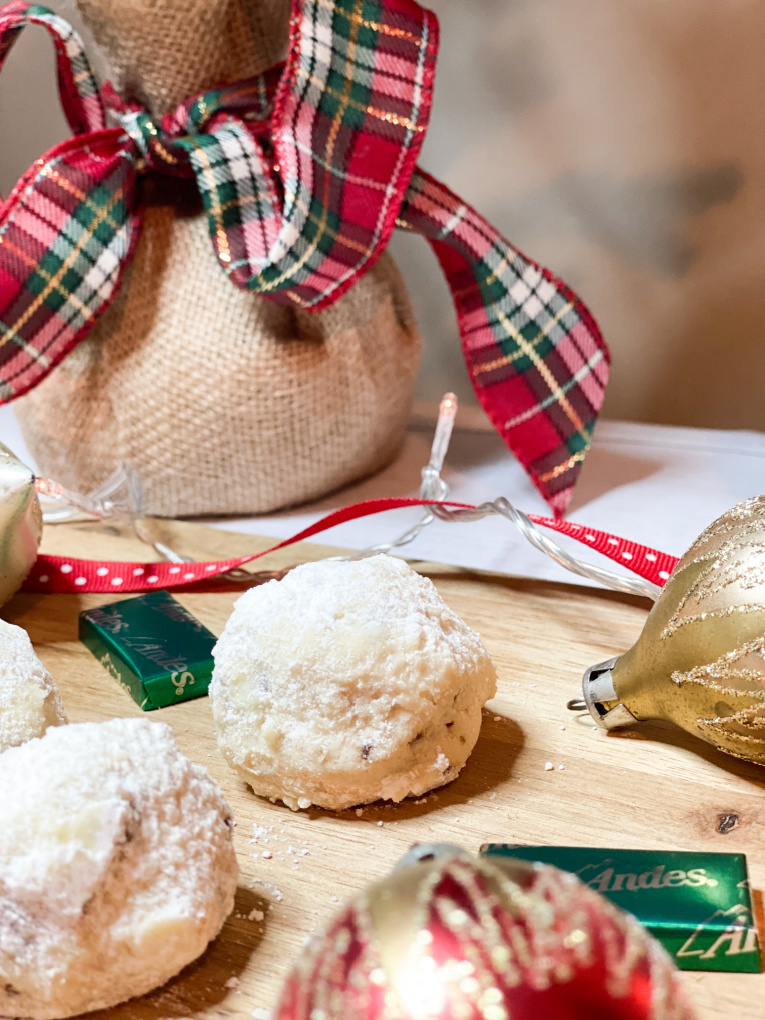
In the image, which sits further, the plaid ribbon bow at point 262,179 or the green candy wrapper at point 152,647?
the plaid ribbon bow at point 262,179

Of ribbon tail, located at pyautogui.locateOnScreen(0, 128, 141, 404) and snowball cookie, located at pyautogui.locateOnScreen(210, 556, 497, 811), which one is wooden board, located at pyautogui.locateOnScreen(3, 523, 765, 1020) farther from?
ribbon tail, located at pyautogui.locateOnScreen(0, 128, 141, 404)

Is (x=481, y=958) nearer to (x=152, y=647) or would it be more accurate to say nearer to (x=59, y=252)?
(x=152, y=647)

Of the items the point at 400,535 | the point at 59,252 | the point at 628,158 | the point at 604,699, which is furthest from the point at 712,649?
the point at 628,158

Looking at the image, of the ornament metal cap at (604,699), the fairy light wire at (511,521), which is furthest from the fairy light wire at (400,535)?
the ornament metal cap at (604,699)

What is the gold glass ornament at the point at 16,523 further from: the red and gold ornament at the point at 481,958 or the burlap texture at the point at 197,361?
the red and gold ornament at the point at 481,958

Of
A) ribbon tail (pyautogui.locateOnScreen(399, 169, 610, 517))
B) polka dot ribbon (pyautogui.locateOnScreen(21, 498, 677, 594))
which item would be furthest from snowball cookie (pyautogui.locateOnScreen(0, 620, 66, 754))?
ribbon tail (pyautogui.locateOnScreen(399, 169, 610, 517))

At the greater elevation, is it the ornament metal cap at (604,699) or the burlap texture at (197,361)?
the burlap texture at (197,361)
